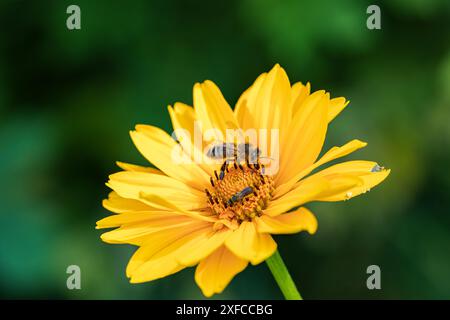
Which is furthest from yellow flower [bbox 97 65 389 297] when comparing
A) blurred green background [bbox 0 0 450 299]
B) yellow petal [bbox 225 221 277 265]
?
blurred green background [bbox 0 0 450 299]

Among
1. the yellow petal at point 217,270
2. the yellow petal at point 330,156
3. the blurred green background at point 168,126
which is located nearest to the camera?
the yellow petal at point 217,270

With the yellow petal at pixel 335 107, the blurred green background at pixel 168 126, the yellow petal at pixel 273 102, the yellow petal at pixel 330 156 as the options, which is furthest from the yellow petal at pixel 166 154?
the blurred green background at pixel 168 126

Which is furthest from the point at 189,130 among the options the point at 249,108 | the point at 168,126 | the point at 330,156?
the point at 168,126

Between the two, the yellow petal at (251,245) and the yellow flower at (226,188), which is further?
the yellow flower at (226,188)

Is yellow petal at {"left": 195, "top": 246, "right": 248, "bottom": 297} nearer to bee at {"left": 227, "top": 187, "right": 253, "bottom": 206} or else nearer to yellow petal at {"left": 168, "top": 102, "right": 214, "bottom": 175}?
bee at {"left": 227, "top": 187, "right": 253, "bottom": 206}

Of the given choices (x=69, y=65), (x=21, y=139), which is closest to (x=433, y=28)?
(x=69, y=65)

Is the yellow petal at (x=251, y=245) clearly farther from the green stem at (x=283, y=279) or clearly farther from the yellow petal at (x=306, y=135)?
the yellow petal at (x=306, y=135)

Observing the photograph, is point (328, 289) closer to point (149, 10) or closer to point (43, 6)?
point (149, 10)
